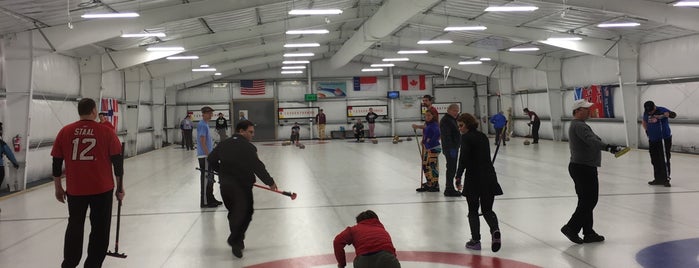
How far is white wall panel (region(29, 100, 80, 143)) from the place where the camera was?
43.5ft

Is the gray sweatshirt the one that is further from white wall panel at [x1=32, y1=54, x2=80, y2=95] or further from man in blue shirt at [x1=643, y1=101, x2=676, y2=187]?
white wall panel at [x1=32, y1=54, x2=80, y2=95]

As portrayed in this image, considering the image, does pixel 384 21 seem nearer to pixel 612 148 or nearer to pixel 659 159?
pixel 659 159

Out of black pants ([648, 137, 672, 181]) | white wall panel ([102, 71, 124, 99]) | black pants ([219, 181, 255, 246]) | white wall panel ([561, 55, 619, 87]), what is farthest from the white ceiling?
black pants ([219, 181, 255, 246])

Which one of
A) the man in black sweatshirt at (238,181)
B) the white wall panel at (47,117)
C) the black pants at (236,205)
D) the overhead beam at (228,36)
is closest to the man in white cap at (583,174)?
the man in black sweatshirt at (238,181)

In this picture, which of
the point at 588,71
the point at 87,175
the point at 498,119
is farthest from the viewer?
the point at 588,71

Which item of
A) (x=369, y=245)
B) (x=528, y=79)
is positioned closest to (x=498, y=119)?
(x=528, y=79)

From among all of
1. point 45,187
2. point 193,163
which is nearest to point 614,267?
point 45,187

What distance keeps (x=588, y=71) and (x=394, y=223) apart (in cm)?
1821

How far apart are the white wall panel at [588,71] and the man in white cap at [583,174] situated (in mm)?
15747

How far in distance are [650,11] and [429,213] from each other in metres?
9.84

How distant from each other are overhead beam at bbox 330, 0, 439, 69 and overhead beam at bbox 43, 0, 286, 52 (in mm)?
3717

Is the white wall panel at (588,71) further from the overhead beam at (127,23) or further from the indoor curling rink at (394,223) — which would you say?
the overhead beam at (127,23)

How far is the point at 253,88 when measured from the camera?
32.2 m

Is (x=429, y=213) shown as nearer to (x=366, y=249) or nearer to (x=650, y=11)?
(x=366, y=249)
